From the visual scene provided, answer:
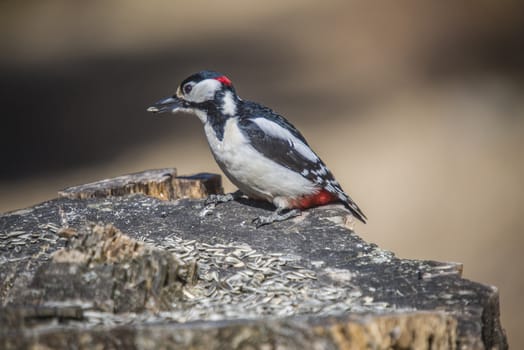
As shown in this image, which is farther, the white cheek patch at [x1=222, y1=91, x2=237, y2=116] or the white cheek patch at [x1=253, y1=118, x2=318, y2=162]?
the white cheek patch at [x1=222, y1=91, x2=237, y2=116]

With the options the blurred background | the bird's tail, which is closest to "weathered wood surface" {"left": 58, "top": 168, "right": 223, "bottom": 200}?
the bird's tail

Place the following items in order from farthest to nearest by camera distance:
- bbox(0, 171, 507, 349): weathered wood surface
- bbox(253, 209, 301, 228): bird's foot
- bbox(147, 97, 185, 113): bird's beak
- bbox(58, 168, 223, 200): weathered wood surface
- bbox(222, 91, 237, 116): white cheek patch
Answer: bbox(147, 97, 185, 113): bird's beak < bbox(222, 91, 237, 116): white cheek patch < bbox(58, 168, 223, 200): weathered wood surface < bbox(253, 209, 301, 228): bird's foot < bbox(0, 171, 507, 349): weathered wood surface

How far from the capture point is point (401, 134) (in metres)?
9.89

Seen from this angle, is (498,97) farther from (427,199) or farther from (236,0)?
(236,0)

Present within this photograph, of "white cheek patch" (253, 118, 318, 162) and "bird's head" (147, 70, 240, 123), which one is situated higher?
"bird's head" (147, 70, 240, 123)

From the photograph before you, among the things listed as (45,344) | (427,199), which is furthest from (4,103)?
(45,344)

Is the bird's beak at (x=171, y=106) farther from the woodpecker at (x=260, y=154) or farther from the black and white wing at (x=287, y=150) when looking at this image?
the black and white wing at (x=287, y=150)

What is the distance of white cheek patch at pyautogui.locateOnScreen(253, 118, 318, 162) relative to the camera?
5.69 metres

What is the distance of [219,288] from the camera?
4.10m

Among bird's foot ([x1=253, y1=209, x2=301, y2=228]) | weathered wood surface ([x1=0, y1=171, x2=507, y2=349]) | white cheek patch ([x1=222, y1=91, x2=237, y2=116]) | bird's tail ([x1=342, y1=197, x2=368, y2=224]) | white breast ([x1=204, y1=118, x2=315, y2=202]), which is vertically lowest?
weathered wood surface ([x1=0, y1=171, x2=507, y2=349])

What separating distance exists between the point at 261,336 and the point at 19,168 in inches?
300

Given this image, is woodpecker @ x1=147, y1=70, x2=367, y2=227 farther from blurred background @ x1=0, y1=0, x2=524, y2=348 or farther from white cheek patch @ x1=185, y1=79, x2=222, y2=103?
blurred background @ x1=0, y1=0, x2=524, y2=348

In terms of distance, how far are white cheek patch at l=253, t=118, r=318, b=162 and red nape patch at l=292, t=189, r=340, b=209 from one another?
0.77 feet

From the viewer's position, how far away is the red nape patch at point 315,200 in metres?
5.65
